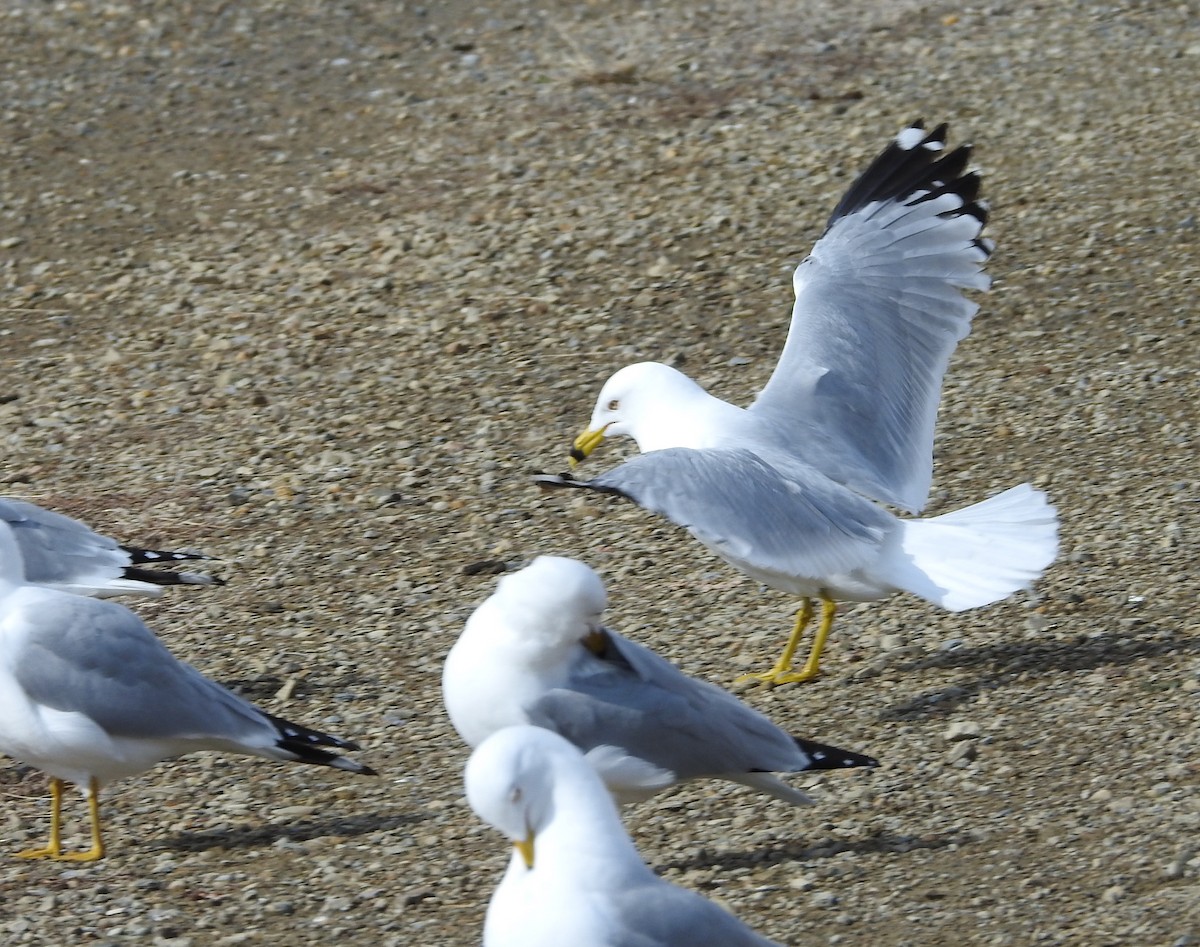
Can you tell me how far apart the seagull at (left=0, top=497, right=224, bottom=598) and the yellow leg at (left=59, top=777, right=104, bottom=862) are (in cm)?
86

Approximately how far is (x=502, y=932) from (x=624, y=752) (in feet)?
2.92

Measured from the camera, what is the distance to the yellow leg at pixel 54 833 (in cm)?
428

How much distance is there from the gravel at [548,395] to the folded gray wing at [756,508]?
48 centimetres

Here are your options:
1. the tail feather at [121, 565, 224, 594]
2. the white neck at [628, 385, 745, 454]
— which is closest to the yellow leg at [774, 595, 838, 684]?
the white neck at [628, 385, 745, 454]

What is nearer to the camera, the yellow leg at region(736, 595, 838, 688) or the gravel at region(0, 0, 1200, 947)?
the gravel at region(0, 0, 1200, 947)

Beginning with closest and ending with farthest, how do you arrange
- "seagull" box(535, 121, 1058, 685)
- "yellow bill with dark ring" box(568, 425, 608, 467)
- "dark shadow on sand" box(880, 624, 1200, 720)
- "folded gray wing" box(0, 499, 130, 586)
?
"seagull" box(535, 121, 1058, 685) < "dark shadow on sand" box(880, 624, 1200, 720) < "folded gray wing" box(0, 499, 130, 586) < "yellow bill with dark ring" box(568, 425, 608, 467)

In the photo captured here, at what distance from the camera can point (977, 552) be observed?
15.2ft

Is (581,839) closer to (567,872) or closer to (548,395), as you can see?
(567,872)

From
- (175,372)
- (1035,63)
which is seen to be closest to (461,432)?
(175,372)

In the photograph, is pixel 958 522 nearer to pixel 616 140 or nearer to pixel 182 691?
pixel 182 691

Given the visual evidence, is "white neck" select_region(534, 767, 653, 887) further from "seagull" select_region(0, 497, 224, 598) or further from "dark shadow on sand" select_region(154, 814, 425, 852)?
"seagull" select_region(0, 497, 224, 598)

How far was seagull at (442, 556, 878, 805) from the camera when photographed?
3.83 m

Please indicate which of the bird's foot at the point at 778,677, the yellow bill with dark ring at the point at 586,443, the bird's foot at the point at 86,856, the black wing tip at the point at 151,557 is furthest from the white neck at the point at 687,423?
the bird's foot at the point at 86,856

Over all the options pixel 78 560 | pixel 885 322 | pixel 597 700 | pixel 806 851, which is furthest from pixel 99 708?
pixel 885 322
